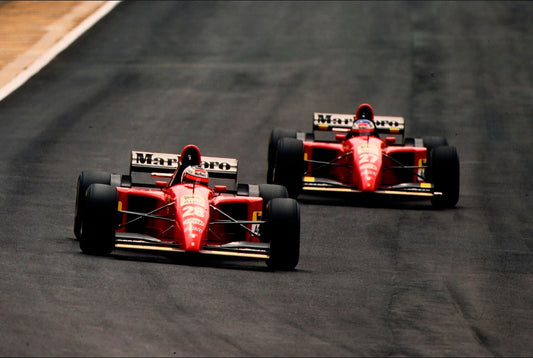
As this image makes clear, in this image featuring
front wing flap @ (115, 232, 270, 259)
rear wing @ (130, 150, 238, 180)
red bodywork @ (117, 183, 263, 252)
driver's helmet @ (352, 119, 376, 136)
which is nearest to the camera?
front wing flap @ (115, 232, 270, 259)

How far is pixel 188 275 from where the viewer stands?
1429cm

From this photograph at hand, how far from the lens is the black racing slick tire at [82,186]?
15.9 metres

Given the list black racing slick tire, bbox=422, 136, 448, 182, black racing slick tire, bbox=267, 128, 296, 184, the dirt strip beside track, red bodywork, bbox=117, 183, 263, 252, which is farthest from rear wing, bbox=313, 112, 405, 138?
the dirt strip beside track

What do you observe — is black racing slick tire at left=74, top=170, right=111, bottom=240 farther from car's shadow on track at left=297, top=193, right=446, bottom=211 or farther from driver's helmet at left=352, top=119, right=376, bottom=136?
driver's helmet at left=352, top=119, right=376, bottom=136

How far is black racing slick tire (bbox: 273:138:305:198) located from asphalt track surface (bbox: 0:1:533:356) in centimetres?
84

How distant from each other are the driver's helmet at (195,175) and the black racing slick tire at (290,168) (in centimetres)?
439

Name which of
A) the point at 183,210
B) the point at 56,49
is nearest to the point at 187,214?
the point at 183,210

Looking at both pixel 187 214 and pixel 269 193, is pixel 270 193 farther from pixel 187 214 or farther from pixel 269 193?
pixel 187 214

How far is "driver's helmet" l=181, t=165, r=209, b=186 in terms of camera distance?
16250 millimetres

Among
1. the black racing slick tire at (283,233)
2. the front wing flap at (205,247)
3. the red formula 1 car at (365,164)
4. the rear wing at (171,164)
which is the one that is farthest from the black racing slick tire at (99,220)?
the red formula 1 car at (365,164)

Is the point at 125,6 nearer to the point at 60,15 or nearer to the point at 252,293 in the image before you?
the point at 60,15

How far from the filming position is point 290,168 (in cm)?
2062

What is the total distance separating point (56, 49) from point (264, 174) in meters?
12.9

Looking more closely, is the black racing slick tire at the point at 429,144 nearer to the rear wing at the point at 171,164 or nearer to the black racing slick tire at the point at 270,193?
the rear wing at the point at 171,164
